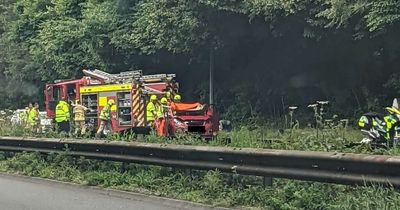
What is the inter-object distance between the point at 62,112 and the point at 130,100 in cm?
411

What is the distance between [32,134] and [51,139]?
2177mm

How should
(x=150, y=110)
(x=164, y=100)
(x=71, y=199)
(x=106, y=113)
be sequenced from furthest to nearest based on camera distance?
(x=106, y=113) < (x=150, y=110) < (x=164, y=100) < (x=71, y=199)

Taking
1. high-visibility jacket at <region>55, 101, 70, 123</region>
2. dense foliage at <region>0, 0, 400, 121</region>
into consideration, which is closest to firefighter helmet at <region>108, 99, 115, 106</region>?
high-visibility jacket at <region>55, 101, 70, 123</region>

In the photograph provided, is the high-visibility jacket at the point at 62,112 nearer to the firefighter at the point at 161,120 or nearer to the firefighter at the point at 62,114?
the firefighter at the point at 62,114

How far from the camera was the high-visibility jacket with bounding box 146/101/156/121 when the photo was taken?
21.7 meters

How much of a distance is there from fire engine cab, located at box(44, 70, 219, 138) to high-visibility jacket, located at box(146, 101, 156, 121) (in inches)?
12.2

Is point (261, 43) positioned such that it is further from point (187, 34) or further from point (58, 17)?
point (58, 17)

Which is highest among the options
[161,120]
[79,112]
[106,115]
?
[79,112]

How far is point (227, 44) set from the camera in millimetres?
29516

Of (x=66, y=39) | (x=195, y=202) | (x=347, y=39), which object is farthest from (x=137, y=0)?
(x=195, y=202)

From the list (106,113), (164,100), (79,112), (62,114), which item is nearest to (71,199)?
(164,100)

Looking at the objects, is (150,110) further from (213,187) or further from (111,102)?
(213,187)

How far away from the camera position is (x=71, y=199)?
9.60 meters

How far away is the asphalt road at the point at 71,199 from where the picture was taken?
28.9 ft
